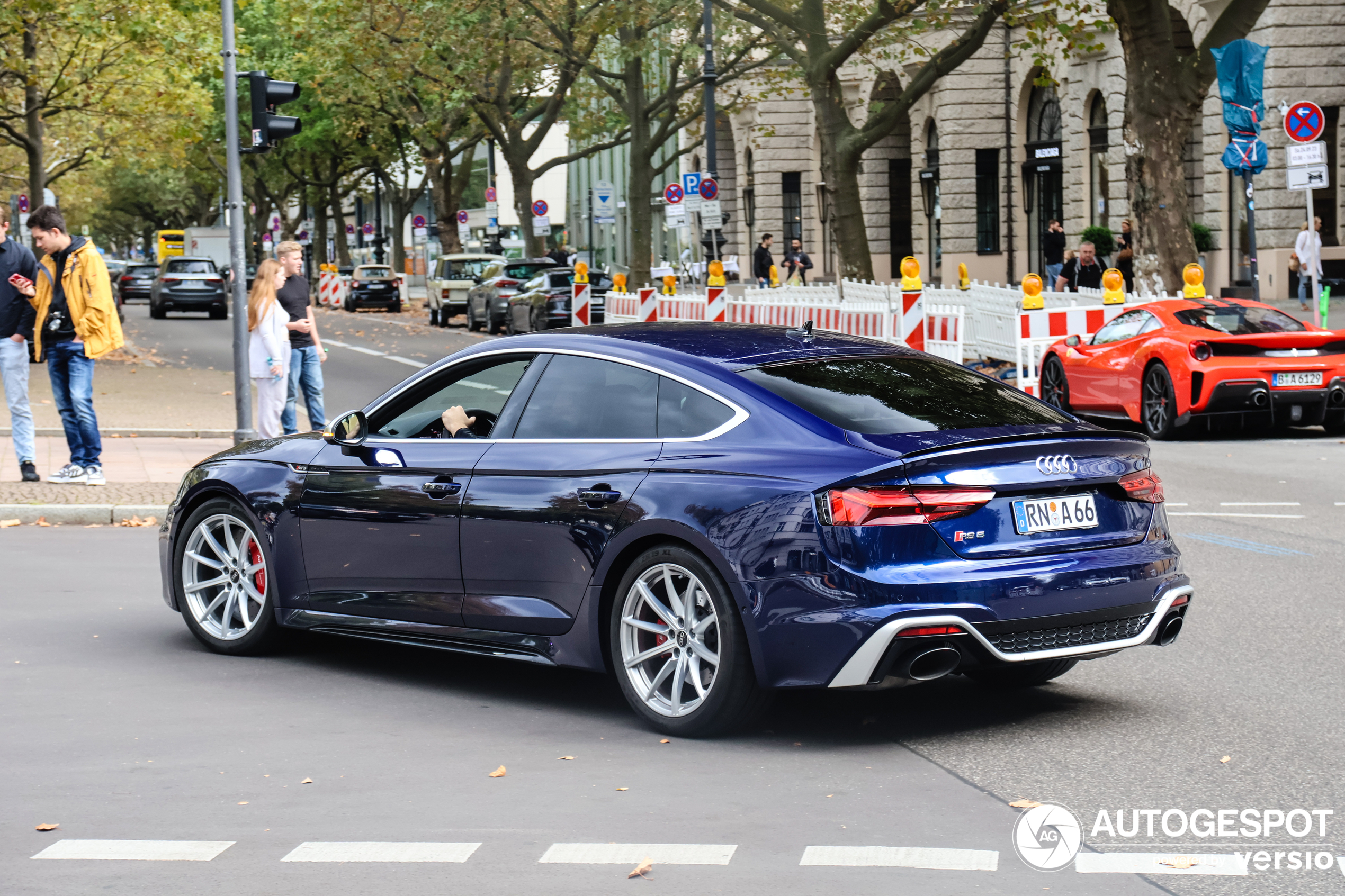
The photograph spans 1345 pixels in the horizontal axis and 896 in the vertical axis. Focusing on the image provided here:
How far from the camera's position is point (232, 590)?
7.80 m

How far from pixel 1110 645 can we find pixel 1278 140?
28052mm

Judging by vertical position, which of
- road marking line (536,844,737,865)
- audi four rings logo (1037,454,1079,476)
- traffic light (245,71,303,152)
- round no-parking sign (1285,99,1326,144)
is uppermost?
round no-parking sign (1285,99,1326,144)

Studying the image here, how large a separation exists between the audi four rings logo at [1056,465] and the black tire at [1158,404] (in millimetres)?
11755

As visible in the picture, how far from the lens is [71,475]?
13.7m

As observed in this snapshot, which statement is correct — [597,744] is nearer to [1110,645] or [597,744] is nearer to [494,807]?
[494,807]

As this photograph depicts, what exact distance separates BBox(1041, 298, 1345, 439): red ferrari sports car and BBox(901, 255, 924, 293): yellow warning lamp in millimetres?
3215

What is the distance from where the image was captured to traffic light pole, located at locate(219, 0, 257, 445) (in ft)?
49.8

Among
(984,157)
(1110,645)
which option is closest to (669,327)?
(1110,645)

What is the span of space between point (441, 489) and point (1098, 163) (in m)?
35.1

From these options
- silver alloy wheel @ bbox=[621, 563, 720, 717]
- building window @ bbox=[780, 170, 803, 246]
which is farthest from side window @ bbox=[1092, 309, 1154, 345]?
building window @ bbox=[780, 170, 803, 246]

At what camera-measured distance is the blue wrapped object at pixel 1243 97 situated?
2375cm

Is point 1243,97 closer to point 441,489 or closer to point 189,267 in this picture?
point 441,489

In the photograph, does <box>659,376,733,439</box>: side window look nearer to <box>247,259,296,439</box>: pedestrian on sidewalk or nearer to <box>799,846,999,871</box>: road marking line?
<box>799,846,999,871</box>: road marking line

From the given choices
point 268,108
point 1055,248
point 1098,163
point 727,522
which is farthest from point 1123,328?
point 1098,163
